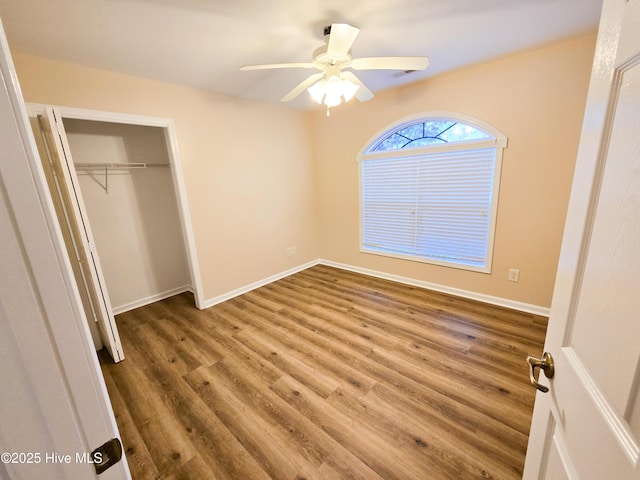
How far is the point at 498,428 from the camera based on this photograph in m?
1.46

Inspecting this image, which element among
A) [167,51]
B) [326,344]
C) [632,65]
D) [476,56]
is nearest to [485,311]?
[326,344]

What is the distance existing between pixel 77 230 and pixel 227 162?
164 centimetres

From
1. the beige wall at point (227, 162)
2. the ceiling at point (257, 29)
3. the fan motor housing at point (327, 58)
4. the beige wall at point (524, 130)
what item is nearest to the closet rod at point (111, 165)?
the beige wall at point (227, 162)

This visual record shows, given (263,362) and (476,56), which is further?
(476,56)

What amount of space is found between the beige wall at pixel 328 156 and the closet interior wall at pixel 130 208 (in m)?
0.82

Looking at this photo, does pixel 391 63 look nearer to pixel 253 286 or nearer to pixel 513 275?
pixel 513 275

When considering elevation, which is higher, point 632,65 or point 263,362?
point 632,65

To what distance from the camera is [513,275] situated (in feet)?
8.65

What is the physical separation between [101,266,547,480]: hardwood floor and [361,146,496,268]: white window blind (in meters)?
0.69

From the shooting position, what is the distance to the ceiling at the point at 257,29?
1.51 metres

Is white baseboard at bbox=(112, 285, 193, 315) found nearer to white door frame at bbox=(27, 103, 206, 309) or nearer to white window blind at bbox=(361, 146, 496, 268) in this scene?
white door frame at bbox=(27, 103, 206, 309)

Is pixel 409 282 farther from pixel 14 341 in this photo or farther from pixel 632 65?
pixel 14 341

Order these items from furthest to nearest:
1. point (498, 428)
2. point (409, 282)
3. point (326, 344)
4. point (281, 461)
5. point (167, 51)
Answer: point (409, 282) < point (326, 344) < point (167, 51) < point (498, 428) < point (281, 461)

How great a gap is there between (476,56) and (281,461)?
353 centimetres
